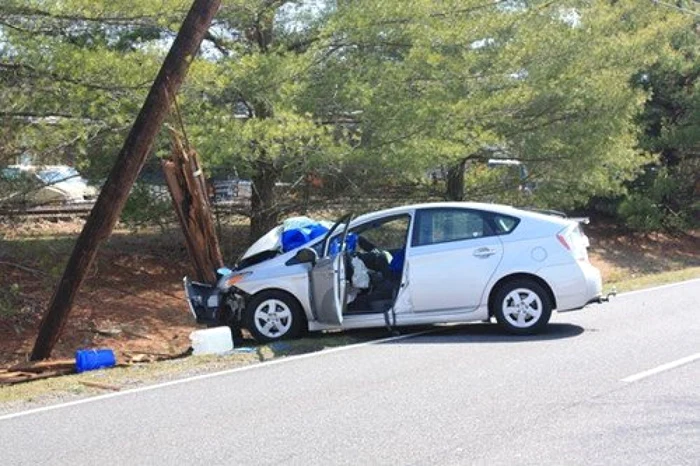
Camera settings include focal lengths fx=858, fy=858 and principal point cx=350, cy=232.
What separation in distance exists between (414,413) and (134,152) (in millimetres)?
5514

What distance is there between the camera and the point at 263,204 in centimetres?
1703

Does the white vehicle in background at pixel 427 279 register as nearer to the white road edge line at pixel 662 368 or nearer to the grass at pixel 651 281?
the white road edge line at pixel 662 368

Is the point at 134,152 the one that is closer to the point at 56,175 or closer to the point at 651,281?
the point at 56,175

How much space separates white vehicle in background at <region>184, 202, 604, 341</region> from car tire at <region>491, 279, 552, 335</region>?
12 mm

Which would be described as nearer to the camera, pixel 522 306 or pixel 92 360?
pixel 92 360

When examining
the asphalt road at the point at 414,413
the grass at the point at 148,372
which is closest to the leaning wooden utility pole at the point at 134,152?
the grass at the point at 148,372

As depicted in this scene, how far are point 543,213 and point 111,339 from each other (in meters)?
7.20

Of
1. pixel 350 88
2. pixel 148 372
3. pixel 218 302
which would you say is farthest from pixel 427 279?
pixel 350 88

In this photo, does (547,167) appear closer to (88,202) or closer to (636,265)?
(636,265)

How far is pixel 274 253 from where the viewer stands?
10.8 meters

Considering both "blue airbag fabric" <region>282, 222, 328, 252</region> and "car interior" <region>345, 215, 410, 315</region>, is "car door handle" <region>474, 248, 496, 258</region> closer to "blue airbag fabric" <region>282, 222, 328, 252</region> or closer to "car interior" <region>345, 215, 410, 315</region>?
"car interior" <region>345, 215, 410, 315</region>

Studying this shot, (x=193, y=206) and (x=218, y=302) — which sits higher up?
(x=193, y=206)

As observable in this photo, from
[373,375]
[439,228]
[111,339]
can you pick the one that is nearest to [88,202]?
[111,339]

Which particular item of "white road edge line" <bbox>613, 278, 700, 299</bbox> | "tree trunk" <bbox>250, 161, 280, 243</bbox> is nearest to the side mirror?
"tree trunk" <bbox>250, 161, 280, 243</bbox>
